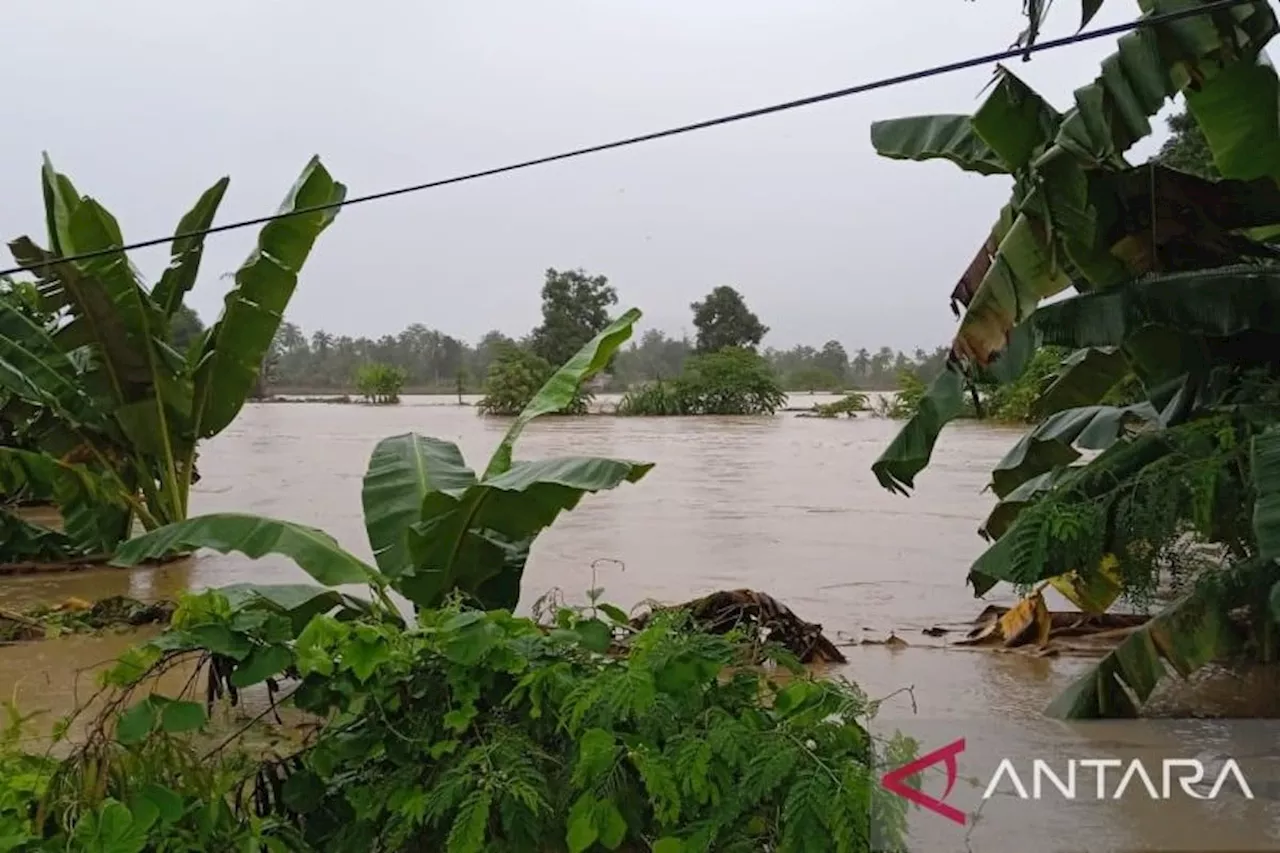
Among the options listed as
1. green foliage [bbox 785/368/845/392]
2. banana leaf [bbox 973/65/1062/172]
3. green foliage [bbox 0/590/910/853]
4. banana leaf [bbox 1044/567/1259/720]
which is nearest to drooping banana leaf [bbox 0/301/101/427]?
green foliage [bbox 0/590/910/853]

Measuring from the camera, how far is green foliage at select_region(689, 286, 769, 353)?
43.5 m

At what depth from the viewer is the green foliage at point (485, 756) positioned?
2344 mm

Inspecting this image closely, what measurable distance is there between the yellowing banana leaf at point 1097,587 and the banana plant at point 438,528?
226cm

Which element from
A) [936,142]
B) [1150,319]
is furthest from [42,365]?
[1150,319]

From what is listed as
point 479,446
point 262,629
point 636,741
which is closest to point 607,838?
point 636,741

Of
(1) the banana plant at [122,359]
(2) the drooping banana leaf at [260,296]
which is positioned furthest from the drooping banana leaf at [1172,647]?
(1) the banana plant at [122,359]

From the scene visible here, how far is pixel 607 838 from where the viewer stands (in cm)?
237

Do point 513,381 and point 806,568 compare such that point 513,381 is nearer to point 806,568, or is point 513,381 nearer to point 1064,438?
point 806,568

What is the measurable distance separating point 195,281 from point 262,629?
6471mm

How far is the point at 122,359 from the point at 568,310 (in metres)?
32.5

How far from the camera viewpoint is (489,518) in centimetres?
426

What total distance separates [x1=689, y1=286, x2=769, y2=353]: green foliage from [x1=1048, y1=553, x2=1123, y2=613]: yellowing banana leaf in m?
37.7

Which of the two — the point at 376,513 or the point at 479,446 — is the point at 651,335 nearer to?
the point at 479,446

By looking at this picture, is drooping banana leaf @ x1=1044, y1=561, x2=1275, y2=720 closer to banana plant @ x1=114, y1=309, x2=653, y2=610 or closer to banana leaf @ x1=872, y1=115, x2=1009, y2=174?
banana plant @ x1=114, y1=309, x2=653, y2=610
